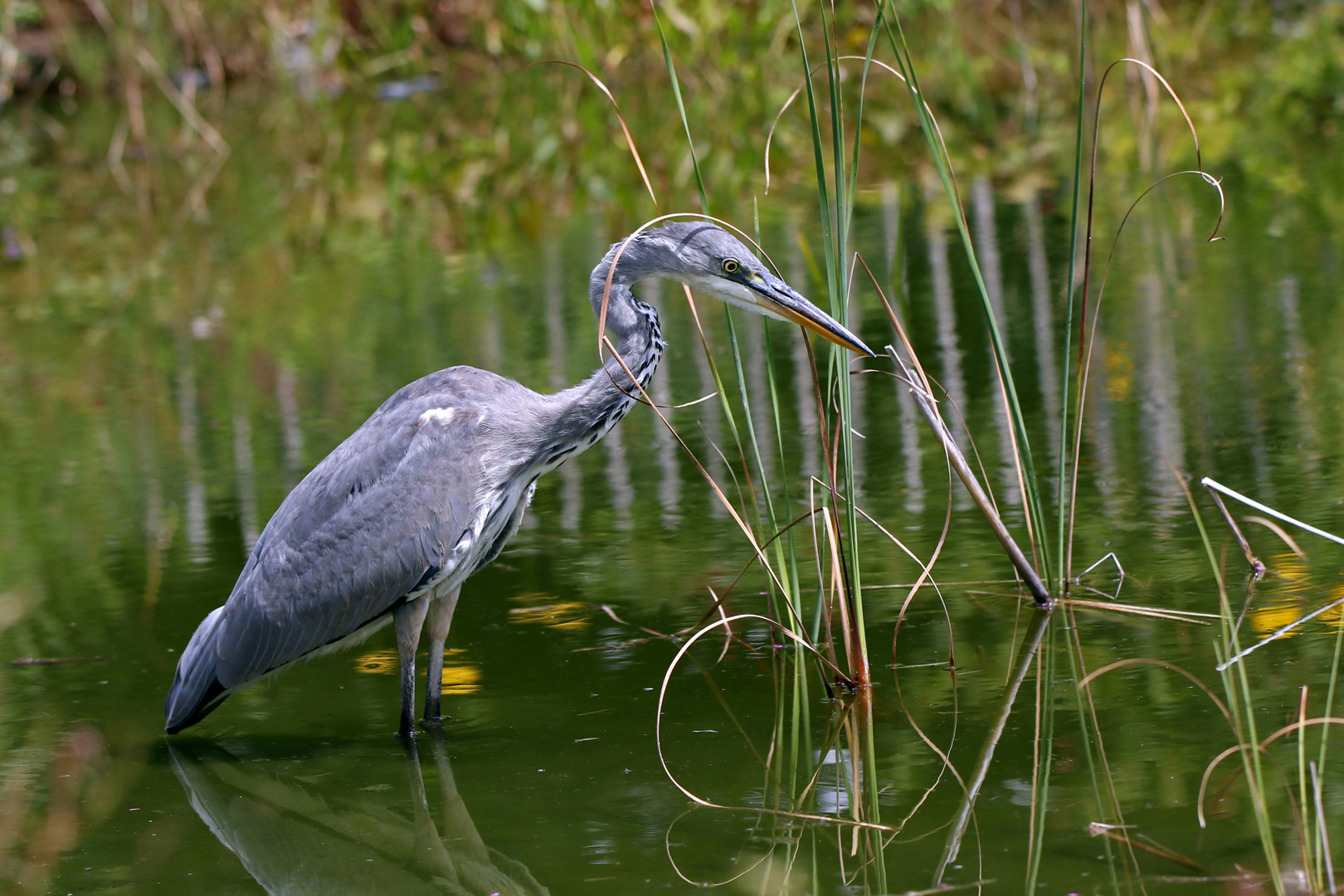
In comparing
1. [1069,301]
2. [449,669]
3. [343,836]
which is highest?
[1069,301]

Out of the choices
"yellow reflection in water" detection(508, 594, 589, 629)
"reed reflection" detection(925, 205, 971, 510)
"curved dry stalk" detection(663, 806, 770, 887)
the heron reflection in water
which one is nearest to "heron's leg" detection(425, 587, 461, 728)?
the heron reflection in water

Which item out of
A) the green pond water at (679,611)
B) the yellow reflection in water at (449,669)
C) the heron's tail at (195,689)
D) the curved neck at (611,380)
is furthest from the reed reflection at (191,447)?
the curved neck at (611,380)

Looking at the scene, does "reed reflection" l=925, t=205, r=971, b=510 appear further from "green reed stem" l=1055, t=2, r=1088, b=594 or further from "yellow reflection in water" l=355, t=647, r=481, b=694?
"yellow reflection in water" l=355, t=647, r=481, b=694

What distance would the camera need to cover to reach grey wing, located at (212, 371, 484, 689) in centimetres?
448

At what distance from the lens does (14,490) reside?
719cm

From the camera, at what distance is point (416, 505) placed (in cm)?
446

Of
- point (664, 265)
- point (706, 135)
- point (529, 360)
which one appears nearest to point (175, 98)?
point (706, 135)

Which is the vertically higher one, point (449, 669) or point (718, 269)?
point (718, 269)

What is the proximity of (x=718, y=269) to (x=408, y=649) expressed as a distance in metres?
1.43

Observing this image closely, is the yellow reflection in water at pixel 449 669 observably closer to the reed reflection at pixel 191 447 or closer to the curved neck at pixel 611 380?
the curved neck at pixel 611 380

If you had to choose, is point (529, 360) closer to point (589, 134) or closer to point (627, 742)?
point (627, 742)

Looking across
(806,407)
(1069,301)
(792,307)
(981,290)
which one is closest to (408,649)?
(792,307)

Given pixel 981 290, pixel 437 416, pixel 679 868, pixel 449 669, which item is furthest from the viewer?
pixel 449 669

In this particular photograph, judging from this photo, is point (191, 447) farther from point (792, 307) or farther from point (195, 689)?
point (792, 307)
